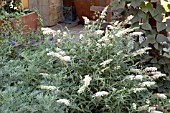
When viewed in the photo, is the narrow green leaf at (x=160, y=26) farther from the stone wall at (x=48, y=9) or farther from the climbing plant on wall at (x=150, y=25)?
the stone wall at (x=48, y=9)

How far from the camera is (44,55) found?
1.88m

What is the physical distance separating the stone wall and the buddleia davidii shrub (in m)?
2.67

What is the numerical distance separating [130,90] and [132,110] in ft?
0.32

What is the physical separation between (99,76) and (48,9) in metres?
3.00

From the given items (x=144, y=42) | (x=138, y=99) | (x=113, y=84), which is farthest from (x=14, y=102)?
(x=144, y=42)

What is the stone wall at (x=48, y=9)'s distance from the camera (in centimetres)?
444

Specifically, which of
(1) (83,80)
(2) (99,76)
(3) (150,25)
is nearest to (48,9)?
(3) (150,25)

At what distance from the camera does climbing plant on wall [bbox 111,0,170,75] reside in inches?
78.3

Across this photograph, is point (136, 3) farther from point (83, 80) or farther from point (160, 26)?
point (83, 80)

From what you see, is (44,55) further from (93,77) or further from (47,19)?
(47,19)

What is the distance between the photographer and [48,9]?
4449 millimetres

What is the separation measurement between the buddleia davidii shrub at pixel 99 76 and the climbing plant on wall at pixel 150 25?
0.66 feet

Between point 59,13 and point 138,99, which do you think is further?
point 59,13

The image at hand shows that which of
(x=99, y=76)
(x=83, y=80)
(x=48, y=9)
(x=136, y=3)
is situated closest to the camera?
(x=83, y=80)
